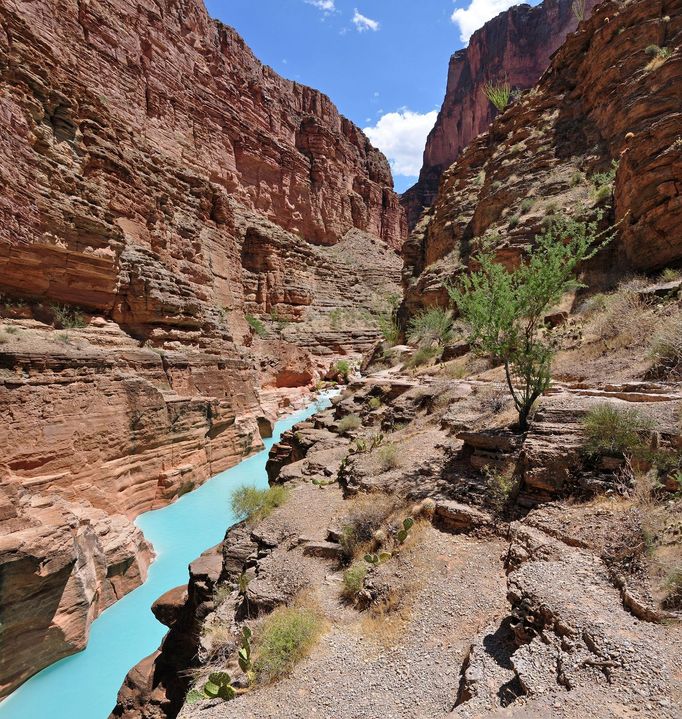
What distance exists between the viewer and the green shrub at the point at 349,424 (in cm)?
998

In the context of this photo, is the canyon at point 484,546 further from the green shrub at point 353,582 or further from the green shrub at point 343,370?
the green shrub at point 343,370

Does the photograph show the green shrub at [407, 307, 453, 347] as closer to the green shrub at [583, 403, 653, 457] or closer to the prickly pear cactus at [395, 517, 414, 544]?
the green shrub at [583, 403, 653, 457]

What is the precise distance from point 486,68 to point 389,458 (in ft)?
242

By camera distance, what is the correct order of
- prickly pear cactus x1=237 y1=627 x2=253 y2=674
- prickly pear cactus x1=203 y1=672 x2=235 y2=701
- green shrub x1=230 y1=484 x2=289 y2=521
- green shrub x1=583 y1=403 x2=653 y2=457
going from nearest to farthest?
prickly pear cactus x1=203 y1=672 x2=235 y2=701 → prickly pear cactus x1=237 y1=627 x2=253 y2=674 → green shrub x1=583 y1=403 x2=653 y2=457 → green shrub x1=230 y1=484 x2=289 y2=521

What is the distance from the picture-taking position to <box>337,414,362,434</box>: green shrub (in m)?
9.98

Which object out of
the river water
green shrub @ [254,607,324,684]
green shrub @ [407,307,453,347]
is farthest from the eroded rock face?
green shrub @ [407,307,453,347]

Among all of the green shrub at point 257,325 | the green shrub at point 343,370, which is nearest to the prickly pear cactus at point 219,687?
the green shrub at point 343,370

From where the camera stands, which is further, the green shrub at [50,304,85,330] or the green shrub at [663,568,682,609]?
the green shrub at [50,304,85,330]

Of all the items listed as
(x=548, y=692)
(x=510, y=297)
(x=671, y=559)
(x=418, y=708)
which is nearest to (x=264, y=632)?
(x=418, y=708)

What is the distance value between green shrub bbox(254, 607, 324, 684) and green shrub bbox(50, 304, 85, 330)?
33.9 ft

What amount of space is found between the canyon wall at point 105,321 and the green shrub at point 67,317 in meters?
0.05

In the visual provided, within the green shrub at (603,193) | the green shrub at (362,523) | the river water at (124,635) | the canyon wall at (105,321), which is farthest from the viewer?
the green shrub at (603,193)

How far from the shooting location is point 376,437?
8.18 m

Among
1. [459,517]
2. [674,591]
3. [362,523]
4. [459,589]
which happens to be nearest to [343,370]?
[362,523]
